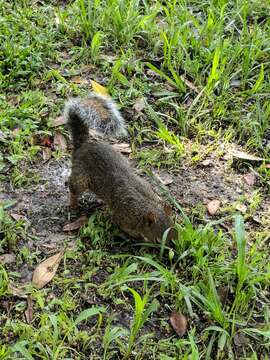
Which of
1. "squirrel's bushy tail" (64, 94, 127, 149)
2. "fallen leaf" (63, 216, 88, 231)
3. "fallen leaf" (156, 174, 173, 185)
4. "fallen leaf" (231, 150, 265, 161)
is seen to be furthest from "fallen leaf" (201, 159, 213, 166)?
"fallen leaf" (63, 216, 88, 231)

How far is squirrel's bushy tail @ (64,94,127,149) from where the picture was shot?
157 inches

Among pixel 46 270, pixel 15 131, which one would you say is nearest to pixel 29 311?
pixel 46 270

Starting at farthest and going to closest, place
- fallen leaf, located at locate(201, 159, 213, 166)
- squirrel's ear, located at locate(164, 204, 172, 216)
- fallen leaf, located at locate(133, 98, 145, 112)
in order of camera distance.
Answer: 1. fallen leaf, located at locate(133, 98, 145, 112)
2. fallen leaf, located at locate(201, 159, 213, 166)
3. squirrel's ear, located at locate(164, 204, 172, 216)

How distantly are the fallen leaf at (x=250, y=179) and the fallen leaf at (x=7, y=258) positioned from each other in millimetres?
1926

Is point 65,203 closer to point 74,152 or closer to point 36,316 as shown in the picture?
point 74,152

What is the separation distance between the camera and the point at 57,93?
4945 mm

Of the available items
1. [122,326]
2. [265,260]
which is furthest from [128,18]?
[122,326]

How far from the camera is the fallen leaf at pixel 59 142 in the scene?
4.51 metres

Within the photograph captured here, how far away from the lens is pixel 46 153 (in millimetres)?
4426

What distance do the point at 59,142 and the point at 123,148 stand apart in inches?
20.3

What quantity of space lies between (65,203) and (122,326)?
1110 mm

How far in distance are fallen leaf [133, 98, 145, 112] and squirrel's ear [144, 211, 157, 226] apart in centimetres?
145

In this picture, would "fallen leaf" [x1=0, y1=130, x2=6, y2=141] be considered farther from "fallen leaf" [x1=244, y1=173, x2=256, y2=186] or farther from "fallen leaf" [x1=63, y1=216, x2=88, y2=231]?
"fallen leaf" [x1=244, y1=173, x2=256, y2=186]

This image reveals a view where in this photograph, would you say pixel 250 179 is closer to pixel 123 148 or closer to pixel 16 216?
pixel 123 148
